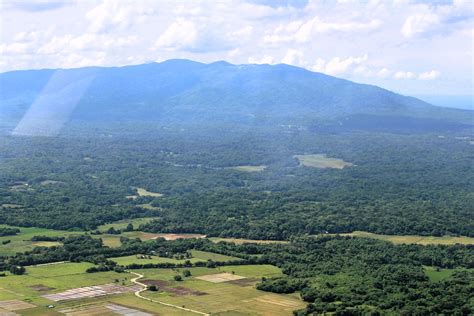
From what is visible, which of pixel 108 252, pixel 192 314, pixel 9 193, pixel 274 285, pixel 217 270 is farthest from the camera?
pixel 9 193

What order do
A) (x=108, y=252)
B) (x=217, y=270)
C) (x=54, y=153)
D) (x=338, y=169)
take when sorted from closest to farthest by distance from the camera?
1. (x=217, y=270)
2. (x=108, y=252)
3. (x=338, y=169)
4. (x=54, y=153)

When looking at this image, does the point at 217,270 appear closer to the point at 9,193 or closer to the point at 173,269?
the point at 173,269

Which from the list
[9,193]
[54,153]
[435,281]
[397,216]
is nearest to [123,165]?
[54,153]

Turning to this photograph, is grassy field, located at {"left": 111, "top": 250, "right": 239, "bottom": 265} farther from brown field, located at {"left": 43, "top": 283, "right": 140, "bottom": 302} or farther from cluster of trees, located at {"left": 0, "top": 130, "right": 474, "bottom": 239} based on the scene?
cluster of trees, located at {"left": 0, "top": 130, "right": 474, "bottom": 239}

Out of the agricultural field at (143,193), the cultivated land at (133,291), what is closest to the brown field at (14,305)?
the cultivated land at (133,291)

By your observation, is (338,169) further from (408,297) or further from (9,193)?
(408,297)

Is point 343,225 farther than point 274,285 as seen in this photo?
Yes

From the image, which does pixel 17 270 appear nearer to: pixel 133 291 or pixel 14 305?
pixel 14 305
